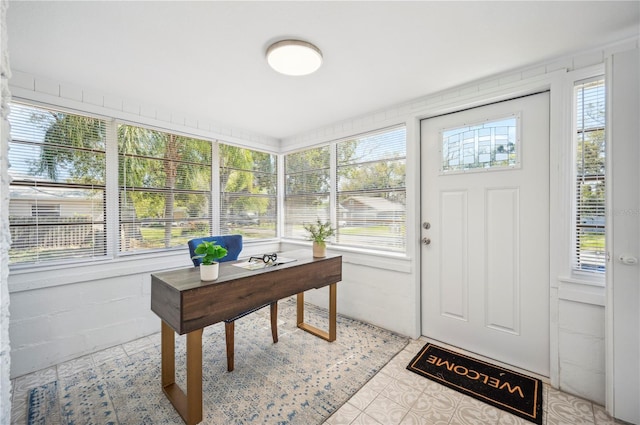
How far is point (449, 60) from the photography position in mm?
1982

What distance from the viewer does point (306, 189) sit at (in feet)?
12.7

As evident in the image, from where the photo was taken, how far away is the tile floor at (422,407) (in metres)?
1.69

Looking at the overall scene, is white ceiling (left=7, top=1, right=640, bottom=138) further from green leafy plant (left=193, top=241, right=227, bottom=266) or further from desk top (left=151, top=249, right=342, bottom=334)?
desk top (left=151, top=249, right=342, bottom=334)

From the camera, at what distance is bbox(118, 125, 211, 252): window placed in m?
2.72

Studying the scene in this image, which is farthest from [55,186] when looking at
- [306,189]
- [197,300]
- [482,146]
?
[482,146]

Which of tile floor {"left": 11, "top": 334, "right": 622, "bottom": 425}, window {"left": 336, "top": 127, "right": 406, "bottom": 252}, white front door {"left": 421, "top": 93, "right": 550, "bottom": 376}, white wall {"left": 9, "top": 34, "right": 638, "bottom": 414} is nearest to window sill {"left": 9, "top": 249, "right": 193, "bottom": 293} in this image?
white wall {"left": 9, "top": 34, "right": 638, "bottom": 414}

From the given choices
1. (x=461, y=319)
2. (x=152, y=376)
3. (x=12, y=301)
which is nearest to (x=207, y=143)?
(x=12, y=301)

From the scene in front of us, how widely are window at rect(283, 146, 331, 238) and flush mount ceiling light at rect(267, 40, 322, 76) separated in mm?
1667

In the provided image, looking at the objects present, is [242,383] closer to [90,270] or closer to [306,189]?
[90,270]

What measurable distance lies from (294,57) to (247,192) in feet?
7.44

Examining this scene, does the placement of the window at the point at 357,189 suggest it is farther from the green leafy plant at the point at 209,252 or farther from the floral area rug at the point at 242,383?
the green leafy plant at the point at 209,252

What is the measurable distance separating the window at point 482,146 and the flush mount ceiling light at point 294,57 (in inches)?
57.3

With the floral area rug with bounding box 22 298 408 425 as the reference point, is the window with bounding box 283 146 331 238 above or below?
above

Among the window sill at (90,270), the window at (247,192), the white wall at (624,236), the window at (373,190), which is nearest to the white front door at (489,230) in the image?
the window at (373,190)
